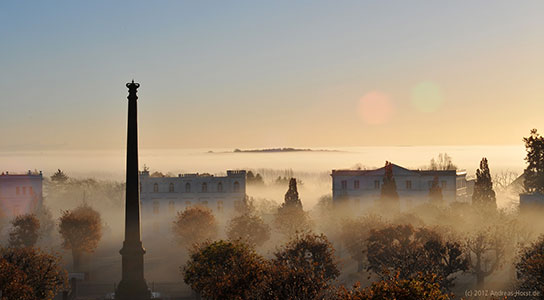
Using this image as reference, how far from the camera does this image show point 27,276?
143ft

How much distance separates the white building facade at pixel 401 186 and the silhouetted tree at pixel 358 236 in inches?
1087

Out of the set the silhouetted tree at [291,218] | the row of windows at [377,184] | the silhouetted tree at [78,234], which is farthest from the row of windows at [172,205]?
the silhouetted tree at [78,234]

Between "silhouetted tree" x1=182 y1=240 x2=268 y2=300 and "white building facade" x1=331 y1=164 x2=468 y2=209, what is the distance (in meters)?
61.6

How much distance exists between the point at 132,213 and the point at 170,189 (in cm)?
6250

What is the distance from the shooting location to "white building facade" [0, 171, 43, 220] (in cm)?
10530

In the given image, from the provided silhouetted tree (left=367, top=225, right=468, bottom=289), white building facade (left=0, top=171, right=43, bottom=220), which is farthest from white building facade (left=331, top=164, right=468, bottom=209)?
white building facade (left=0, top=171, right=43, bottom=220)

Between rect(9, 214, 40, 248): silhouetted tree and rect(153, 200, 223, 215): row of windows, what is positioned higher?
rect(153, 200, 223, 215): row of windows

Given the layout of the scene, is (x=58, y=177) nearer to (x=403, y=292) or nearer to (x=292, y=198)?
(x=292, y=198)

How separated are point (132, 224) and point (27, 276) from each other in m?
8.25

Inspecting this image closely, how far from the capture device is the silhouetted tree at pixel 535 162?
8215 cm

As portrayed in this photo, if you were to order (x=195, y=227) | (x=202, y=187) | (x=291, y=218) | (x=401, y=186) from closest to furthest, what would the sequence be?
(x=195, y=227)
(x=291, y=218)
(x=401, y=186)
(x=202, y=187)

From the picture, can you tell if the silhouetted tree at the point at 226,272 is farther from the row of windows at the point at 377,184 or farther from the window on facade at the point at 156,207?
the row of windows at the point at 377,184

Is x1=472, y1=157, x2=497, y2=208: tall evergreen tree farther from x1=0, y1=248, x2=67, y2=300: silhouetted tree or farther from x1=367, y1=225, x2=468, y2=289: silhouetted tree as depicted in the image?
x1=0, y1=248, x2=67, y2=300: silhouetted tree

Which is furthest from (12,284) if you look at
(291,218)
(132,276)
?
(291,218)
